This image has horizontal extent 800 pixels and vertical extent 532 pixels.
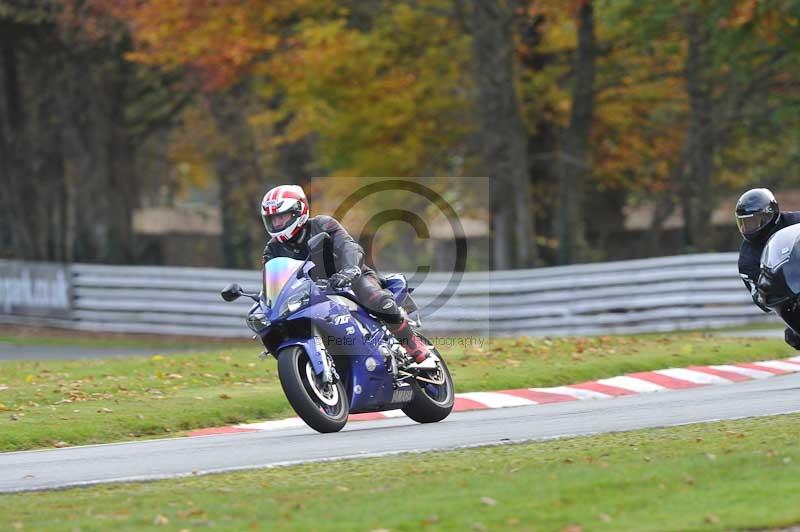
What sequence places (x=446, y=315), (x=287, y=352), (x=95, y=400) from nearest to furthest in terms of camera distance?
(x=287, y=352) → (x=95, y=400) → (x=446, y=315)

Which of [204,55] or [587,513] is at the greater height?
[204,55]

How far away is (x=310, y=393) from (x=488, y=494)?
10.5 ft

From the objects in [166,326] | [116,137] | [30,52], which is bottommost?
[166,326]

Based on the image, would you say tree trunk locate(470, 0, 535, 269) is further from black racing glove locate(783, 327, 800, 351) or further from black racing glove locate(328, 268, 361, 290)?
black racing glove locate(328, 268, 361, 290)

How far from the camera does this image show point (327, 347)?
11.0 m

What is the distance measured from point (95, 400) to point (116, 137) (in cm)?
2257

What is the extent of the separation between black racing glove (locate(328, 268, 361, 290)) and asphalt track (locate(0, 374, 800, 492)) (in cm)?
117

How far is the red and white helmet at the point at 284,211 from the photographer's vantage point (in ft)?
35.6

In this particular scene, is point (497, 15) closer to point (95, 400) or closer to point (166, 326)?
point (166, 326)

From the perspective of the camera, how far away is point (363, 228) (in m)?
34.2

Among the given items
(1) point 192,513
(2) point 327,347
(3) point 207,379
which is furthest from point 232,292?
(3) point 207,379

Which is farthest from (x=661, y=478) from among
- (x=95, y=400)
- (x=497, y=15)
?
(x=497, y=15)

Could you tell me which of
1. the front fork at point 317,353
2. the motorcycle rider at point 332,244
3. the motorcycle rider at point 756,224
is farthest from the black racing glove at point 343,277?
the motorcycle rider at point 756,224

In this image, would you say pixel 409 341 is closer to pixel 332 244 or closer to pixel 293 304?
pixel 332 244
